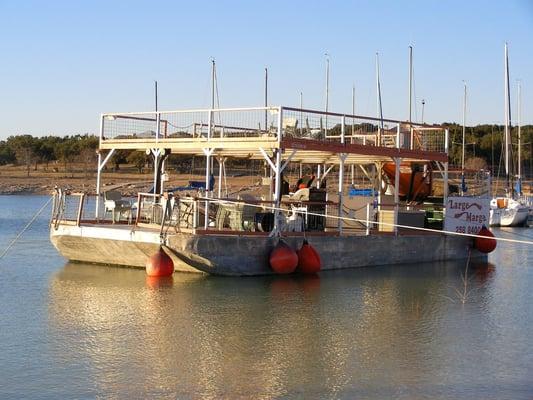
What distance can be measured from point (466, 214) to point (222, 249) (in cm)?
987

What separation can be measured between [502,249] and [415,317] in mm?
17871

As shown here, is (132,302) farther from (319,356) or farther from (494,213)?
(494,213)

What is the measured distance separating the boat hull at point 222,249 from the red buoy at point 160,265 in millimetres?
316

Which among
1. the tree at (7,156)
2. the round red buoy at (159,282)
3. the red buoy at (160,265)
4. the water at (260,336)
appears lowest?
the water at (260,336)

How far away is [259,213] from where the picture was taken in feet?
67.6

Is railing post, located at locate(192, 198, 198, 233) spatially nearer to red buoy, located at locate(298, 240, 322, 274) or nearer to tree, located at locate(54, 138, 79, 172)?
red buoy, located at locate(298, 240, 322, 274)

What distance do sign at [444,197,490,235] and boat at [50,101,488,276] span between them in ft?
1.03

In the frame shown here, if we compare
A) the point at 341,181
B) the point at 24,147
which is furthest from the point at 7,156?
the point at 341,181

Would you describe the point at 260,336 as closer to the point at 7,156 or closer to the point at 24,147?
the point at 24,147

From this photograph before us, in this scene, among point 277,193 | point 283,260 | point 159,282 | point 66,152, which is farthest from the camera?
point 66,152

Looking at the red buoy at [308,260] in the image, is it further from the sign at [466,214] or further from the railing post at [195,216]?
the sign at [466,214]

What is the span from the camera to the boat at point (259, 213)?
19766 millimetres

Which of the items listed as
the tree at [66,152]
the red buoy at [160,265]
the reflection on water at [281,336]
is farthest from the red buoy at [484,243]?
the tree at [66,152]

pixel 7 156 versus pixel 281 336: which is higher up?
pixel 7 156
